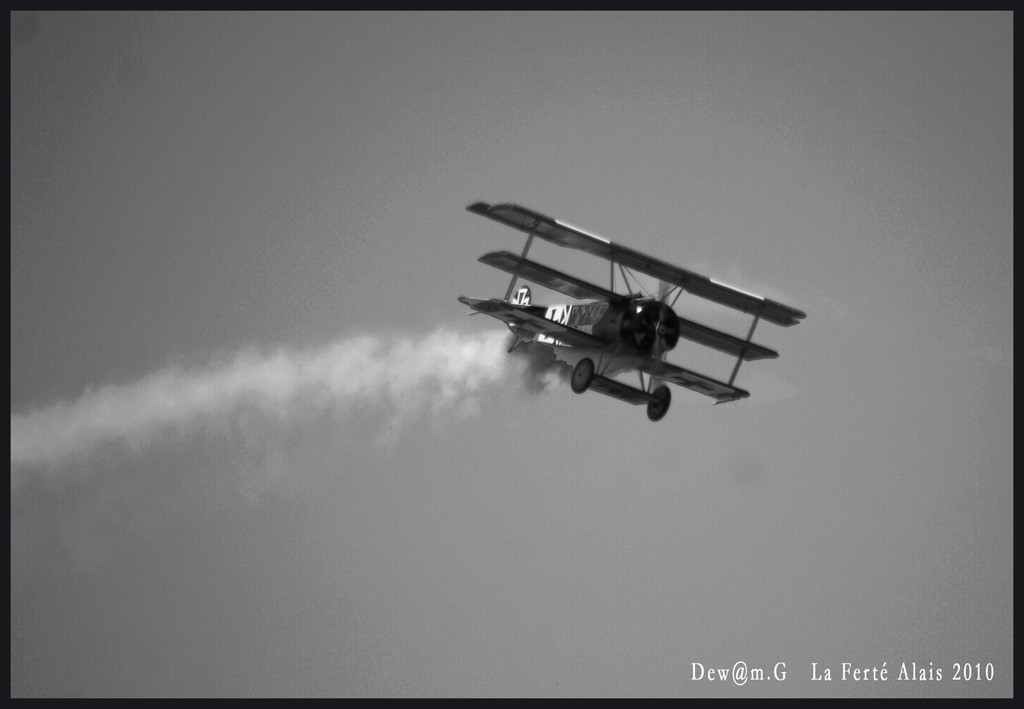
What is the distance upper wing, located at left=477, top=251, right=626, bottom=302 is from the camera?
32.7 metres

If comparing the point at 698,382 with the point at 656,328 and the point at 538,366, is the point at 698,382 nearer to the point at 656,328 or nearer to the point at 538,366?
the point at 656,328

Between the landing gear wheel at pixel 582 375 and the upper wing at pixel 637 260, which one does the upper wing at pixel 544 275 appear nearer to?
the upper wing at pixel 637 260

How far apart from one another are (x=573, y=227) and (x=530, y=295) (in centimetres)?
735

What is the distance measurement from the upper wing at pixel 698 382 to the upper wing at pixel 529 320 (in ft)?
4.64

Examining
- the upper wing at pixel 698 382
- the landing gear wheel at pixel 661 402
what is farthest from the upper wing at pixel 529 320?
the landing gear wheel at pixel 661 402

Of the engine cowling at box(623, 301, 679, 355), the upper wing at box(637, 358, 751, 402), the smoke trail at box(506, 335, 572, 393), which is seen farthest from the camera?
the smoke trail at box(506, 335, 572, 393)

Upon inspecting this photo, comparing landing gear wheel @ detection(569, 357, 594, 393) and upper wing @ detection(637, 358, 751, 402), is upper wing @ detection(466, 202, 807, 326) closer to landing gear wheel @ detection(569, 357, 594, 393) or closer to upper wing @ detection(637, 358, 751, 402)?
upper wing @ detection(637, 358, 751, 402)

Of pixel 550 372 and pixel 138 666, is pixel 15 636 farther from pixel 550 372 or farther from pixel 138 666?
pixel 550 372

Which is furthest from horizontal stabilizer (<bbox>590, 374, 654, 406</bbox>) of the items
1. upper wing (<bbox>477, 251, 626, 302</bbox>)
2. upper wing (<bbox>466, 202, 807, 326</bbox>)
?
upper wing (<bbox>466, 202, 807, 326</bbox>)

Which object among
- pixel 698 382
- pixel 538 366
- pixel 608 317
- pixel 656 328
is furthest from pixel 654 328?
pixel 538 366

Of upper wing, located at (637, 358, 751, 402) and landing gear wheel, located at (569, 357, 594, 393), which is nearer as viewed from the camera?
landing gear wheel, located at (569, 357, 594, 393)

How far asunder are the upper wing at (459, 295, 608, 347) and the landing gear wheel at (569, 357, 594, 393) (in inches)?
21.5

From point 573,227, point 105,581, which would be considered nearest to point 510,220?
point 573,227

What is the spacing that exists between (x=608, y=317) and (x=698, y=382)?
2.75 meters
